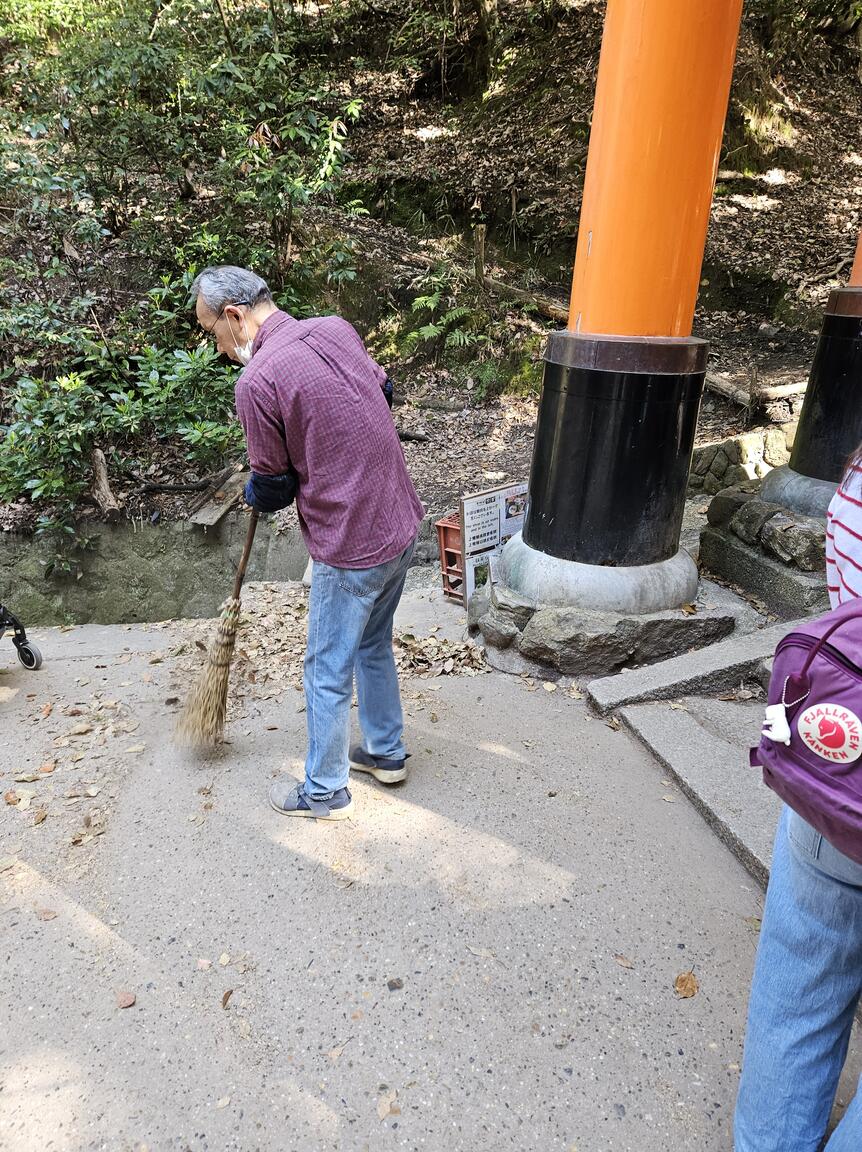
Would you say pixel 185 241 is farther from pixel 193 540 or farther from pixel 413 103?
pixel 413 103

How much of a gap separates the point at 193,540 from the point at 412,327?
3.96m

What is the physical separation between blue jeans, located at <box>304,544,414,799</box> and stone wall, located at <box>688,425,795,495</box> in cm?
480

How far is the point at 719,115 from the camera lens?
3.45 metres

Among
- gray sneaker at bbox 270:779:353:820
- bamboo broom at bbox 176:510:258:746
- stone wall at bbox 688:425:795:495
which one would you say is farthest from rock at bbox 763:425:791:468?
gray sneaker at bbox 270:779:353:820

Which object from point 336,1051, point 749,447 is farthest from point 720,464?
point 336,1051

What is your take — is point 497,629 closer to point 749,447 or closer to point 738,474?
point 738,474

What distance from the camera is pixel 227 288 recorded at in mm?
2637

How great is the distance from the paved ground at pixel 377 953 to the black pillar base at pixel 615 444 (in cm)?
103

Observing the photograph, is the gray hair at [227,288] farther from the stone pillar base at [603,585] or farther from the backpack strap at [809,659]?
the backpack strap at [809,659]

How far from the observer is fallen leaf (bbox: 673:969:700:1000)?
223cm

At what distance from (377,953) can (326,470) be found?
159 cm

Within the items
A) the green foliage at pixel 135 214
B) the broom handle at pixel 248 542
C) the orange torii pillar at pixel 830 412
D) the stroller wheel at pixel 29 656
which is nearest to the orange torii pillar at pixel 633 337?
the orange torii pillar at pixel 830 412

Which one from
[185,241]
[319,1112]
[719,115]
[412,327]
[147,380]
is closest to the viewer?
[319,1112]

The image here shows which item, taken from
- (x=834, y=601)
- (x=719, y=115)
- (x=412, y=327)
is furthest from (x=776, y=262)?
(x=834, y=601)
